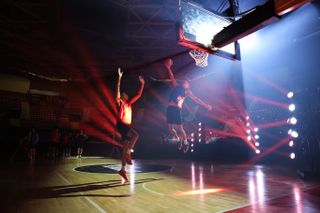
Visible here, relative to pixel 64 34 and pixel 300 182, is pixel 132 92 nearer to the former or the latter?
pixel 64 34

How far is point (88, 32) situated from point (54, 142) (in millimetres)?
7200

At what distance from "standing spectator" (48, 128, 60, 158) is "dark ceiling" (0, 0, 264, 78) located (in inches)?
160

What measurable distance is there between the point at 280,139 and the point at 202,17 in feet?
23.7

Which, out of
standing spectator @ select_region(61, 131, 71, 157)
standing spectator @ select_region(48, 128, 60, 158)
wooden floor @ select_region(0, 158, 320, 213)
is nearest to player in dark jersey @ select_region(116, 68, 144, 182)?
wooden floor @ select_region(0, 158, 320, 213)

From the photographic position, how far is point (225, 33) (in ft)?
16.2

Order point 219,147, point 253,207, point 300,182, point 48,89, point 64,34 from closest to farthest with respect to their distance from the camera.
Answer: point 253,207 < point 300,182 < point 64,34 < point 219,147 < point 48,89

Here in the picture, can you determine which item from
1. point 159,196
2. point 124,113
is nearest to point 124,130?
point 124,113

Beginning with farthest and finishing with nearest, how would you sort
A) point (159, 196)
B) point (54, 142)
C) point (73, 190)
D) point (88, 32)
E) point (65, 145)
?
point (65, 145)
point (54, 142)
point (88, 32)
point (73, 190)
point (159, 196)

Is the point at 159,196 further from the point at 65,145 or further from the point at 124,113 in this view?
the point at 65,145

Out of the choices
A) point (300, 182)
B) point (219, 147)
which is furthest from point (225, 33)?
point (219, 147)

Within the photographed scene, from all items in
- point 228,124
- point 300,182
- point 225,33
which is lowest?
point 300,182

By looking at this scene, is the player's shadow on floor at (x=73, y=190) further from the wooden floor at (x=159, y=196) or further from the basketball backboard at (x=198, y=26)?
the basketball backboard at (x=198, y=26)

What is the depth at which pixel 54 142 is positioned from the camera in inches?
518

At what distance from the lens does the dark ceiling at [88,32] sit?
8.02 meters
